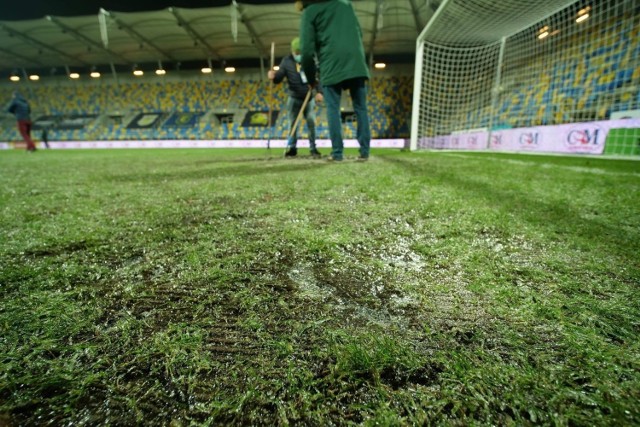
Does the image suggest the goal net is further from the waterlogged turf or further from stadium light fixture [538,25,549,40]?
the waterlogged turf

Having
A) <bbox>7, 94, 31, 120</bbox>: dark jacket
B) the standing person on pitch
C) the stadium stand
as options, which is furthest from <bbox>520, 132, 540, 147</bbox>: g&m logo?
<bbox>7, 94, 31, 120</bbox>: dark jacket

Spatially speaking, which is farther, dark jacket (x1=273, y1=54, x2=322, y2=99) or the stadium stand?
the stadium stand

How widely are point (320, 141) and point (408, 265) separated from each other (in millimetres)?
15071

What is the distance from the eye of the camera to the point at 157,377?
43cm

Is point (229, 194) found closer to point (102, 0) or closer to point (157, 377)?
point (157, 377)

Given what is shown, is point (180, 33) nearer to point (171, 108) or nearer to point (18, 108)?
point (171, 108)

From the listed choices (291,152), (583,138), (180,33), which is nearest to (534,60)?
(583,138)

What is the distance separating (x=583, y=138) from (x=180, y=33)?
721 inches

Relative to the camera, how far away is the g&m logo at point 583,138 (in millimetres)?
5148

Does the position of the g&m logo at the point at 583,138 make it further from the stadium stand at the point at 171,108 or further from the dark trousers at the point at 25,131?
the dark trousers at the point at 25,131

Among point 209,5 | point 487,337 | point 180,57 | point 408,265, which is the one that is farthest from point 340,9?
point 180,57

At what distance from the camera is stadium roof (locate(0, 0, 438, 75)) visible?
526 inches

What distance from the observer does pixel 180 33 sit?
53.0 feet

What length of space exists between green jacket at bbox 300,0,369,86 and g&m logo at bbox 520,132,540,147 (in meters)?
5.15
